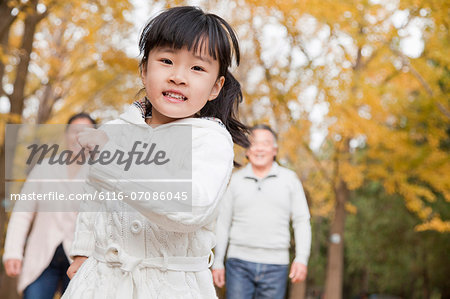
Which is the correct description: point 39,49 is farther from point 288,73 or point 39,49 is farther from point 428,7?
point 428,7

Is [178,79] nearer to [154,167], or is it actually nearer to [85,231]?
[154,167]

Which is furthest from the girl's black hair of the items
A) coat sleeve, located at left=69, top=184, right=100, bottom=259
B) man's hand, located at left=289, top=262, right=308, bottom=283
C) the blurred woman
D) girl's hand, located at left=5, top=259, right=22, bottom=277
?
man's hand, located at left=289, top=262, right=308, bottom=283

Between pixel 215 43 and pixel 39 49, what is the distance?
33.3 feet

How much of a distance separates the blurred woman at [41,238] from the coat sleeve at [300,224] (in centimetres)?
187

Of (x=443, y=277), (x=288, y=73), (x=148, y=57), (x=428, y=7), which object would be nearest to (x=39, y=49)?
(x=288, y=73)

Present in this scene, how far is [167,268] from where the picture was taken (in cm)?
155

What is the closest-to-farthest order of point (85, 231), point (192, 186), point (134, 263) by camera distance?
point (192, 186)
point (134, 263)
point (85, 231)

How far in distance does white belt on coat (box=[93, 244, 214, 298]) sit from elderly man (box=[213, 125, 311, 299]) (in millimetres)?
2876

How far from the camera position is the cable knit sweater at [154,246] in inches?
58.2

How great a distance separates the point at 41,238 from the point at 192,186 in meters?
2.63

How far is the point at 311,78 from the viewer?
880 cm

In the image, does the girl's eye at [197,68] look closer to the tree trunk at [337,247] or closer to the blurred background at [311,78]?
the blurred background at [311,78]

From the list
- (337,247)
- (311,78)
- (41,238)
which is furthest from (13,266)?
(337,247)

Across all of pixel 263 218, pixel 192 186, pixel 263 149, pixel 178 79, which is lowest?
pixel 192 186
